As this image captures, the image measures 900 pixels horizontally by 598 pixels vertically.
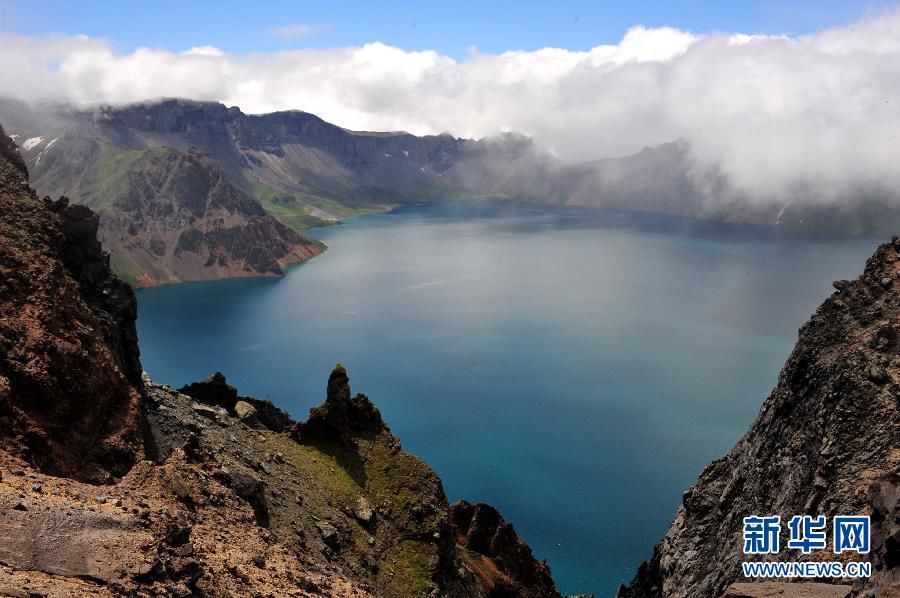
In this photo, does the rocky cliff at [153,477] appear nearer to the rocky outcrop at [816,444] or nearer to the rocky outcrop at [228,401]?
the rocky outcrop at [228,401]

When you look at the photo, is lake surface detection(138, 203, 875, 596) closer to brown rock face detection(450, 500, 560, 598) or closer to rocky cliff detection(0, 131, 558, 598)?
brown rock face detection(450, 500, 560, 598)

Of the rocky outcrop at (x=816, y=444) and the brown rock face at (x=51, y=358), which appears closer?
the brown rock face at (x=51, y=358)

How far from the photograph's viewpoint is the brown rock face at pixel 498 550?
6125 cm

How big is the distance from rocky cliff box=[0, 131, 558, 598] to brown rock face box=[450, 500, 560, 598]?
80cm

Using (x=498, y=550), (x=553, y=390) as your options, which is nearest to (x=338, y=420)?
(x=498, y=550)

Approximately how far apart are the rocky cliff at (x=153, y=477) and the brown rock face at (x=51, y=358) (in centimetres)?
7

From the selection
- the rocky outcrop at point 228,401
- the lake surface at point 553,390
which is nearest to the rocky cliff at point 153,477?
the rocky outcrop at point 228,401

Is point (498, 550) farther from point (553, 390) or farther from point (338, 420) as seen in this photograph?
point (553, 390)

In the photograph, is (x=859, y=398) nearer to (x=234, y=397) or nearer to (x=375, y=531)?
(x=375, y=531)

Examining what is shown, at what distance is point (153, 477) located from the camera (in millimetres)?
26562

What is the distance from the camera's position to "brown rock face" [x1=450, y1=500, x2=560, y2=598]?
201ft

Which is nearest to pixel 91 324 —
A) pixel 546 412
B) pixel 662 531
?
pixel 662 531

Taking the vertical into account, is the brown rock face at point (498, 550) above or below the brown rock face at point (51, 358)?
below

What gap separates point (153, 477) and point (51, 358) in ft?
29.0
